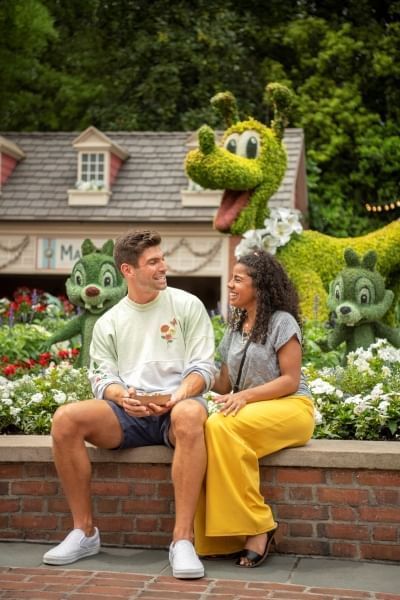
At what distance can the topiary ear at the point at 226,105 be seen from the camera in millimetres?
A: 9148

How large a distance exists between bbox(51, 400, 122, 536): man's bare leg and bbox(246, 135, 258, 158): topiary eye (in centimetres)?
537

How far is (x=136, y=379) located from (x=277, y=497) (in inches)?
33.4

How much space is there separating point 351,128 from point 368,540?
17.3 m

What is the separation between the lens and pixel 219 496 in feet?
12.8

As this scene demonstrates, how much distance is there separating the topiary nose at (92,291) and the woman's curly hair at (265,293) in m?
2.43

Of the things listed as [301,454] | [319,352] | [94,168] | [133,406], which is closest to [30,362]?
[319,352]

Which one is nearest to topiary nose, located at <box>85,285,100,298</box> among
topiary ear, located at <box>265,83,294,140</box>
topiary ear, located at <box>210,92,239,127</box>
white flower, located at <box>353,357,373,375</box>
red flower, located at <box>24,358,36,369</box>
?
red flower, located at <box>24,358,36,369</box>

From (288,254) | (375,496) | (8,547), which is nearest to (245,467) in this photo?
(375,496)

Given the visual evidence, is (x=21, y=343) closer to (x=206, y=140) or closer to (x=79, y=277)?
(x=79, y=277)

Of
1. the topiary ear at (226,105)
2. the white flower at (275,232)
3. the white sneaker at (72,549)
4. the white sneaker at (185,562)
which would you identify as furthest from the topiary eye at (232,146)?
the white sneaker at (185,562)

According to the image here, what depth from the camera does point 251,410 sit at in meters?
4.05

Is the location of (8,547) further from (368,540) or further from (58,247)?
(58,247)

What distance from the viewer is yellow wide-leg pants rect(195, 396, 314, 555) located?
3900 millimetres

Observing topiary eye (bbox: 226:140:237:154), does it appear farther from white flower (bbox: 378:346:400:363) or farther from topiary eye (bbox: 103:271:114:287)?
white flower (bbox: 378:346:400:363)
